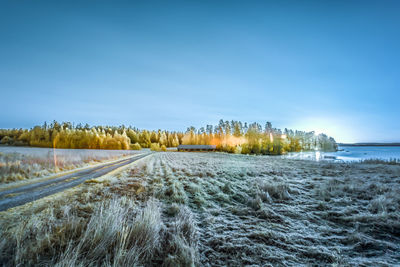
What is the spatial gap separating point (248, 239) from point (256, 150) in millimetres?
63663

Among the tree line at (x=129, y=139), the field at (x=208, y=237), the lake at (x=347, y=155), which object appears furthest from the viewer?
the tree line at (x=129, y=139)

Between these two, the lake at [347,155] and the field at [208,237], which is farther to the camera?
the lake at [347,155]

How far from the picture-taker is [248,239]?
10.2ft

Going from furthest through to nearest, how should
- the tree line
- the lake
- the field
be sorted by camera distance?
the tree line < the lake < the field

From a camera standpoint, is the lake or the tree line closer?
the lake

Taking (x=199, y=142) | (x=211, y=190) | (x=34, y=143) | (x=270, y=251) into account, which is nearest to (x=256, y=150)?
(x=199, y=142)

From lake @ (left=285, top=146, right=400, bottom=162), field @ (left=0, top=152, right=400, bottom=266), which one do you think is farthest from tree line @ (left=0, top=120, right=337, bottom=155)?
field @ (left=0, top=152, right=400, bottom=266)

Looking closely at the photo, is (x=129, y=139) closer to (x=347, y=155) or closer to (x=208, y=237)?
(x=208, y=237)

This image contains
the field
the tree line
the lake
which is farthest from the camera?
the tree line

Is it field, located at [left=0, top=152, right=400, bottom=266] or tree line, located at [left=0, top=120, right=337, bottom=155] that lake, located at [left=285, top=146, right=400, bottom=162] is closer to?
tree line, located at [left=0, top=120, right=337, bottom=155]

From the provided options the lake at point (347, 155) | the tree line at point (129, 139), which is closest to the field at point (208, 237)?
the lake at point (347, 155)

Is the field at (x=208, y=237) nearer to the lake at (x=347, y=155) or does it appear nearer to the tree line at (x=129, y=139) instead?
the lake at (x=347, y=155)

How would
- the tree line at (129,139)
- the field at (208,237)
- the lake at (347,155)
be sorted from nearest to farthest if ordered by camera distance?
1. the field at (208,237)
2. the lake at (347,155)
3. the tree line at (129,139)

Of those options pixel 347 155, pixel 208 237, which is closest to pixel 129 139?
pixel 208 237
